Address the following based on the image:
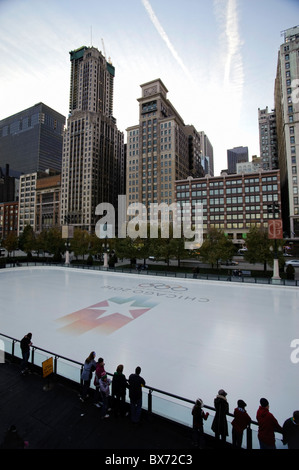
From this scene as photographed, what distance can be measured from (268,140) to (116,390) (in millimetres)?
138093

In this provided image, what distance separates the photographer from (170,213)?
8550 cm

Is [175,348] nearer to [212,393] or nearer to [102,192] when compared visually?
[212,393]

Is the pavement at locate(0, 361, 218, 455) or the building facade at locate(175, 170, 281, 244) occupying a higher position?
the building facade at locate(175, 170, 281, 244)

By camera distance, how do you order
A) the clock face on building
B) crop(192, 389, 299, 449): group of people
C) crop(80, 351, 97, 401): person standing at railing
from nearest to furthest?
1. crop(192, 389, 299, 449): group of people
2. crop(80, 351, 97, 401): person standing at railing
3. the clock face on building

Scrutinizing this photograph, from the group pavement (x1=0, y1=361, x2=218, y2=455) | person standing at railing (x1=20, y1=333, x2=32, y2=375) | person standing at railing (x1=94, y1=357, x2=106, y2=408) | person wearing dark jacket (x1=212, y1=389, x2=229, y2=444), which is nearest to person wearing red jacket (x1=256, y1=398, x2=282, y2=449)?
person wearing dark jacket (x1=212, y1=389, x2=229, y2=444)

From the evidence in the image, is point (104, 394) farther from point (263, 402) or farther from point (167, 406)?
point (263, 402)

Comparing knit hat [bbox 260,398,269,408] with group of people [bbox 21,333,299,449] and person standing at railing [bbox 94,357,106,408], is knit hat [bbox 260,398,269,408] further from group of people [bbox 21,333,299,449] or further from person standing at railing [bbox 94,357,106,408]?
person standing at railing [bbox 94,357,106,408]

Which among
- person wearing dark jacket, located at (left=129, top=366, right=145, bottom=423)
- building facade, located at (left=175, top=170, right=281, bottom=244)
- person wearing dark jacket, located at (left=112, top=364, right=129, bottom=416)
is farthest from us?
Result: building facade, located at (left=175, top=170, right=281, bottom=244)

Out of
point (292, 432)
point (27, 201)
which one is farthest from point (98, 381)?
point (27, 201)

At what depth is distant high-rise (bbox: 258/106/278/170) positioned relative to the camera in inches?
4432

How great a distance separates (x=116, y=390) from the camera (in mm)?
5859

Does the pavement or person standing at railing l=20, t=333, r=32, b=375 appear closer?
the pavement

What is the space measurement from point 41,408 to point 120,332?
6.31m

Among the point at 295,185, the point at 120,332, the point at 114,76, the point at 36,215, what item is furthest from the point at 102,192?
the point at 120,332
